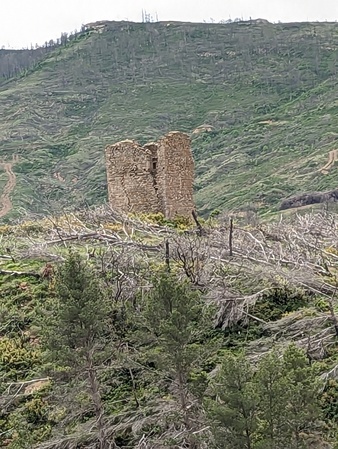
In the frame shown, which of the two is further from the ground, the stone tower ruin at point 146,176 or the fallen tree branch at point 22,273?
the stone tower ruin at point 146,176

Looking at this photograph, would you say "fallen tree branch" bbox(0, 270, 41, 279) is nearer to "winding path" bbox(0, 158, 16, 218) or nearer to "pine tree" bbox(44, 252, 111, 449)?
"pine tree" bbox(44, 252, 111, 449)

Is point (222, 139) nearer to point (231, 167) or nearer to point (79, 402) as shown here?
point (231, 167)

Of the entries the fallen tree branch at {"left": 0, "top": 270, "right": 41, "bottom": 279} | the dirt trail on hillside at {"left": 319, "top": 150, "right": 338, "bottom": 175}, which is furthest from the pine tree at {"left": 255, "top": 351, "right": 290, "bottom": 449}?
the dirt trail on hillside at {"left": 319, "top": 150, "right": 338, "bottom": 175}

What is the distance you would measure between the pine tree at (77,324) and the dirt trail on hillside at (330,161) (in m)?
56.9

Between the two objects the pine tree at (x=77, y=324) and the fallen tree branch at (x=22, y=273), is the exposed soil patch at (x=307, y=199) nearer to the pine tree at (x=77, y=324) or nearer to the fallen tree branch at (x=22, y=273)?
the fallen tree branch at (x=22, y=273)

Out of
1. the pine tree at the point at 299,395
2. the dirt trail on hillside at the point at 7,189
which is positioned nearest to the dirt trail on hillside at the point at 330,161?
the dirt trail on hillside at the point at 7,189

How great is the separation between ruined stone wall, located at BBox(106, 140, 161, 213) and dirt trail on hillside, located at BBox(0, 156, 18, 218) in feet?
Result: 120

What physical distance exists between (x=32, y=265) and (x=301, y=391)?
8.44m

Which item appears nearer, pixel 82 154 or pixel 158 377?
pixel 158 377

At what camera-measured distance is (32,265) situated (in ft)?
51.9

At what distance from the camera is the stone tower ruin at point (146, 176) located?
822 inches

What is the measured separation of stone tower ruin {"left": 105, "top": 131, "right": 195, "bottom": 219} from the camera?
20.9 meters

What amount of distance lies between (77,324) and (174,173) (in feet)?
36.9

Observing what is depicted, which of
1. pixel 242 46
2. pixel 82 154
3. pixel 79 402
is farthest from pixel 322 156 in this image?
pixel 242 46
